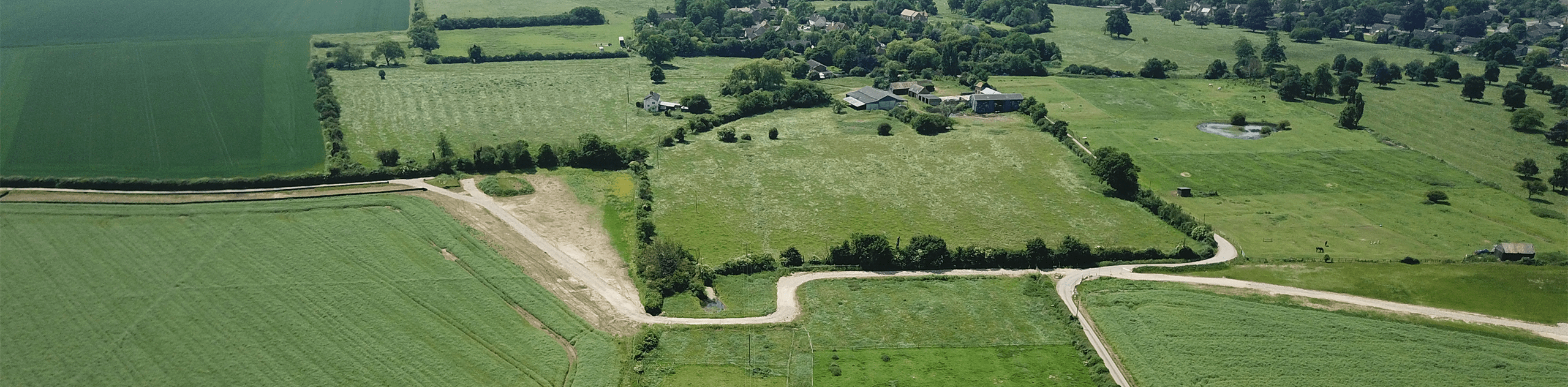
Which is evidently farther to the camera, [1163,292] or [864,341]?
[1163,292]

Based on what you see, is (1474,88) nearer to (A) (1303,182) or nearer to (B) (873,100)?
(A) (1303,182)

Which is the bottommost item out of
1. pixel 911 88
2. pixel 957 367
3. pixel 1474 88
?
pixel 957 367

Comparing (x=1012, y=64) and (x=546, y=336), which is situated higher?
(x=1012, y=64)

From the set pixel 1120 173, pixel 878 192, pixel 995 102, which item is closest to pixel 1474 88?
pixel 995 102

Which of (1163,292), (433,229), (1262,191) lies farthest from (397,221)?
(1262,191)

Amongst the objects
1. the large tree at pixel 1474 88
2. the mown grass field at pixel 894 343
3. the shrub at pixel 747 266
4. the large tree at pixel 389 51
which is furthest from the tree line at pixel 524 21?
the large tree at pixel 1474 88

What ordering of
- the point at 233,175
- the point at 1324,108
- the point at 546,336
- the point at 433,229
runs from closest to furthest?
1. the point at 546,336
2. the point at 433,229
3. the point at 233,175
4. the point at 1324,108

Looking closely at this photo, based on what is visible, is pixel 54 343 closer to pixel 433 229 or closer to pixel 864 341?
pixel 433 229

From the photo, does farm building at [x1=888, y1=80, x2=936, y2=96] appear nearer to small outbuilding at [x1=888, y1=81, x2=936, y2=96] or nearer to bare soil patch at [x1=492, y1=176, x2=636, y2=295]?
small outbuilding at [x1=888, y1=81, x2=936, y2=96]
